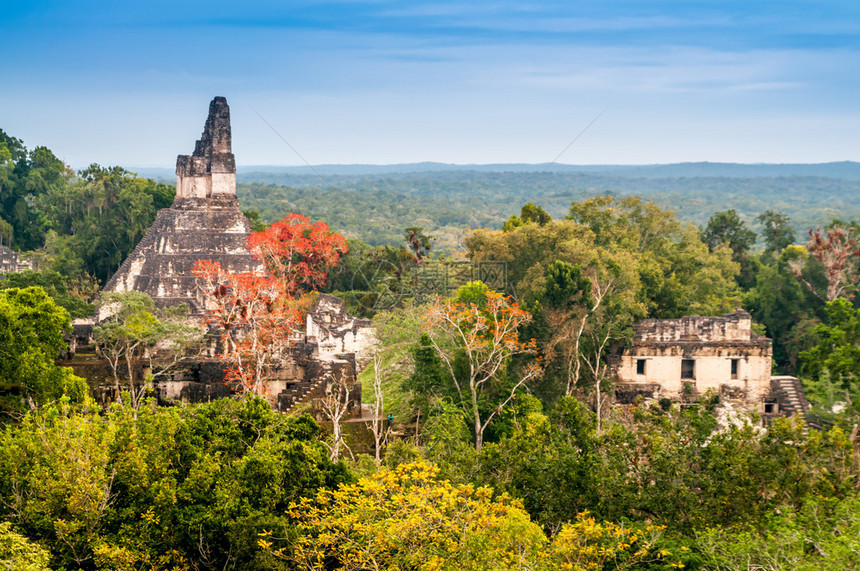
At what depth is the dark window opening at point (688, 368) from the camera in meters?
27.9

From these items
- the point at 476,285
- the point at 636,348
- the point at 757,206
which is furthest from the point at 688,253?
the point at 757,206

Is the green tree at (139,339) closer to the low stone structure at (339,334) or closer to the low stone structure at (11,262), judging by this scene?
the low stone structure at (339,334)

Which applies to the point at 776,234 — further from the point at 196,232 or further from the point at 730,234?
the point at 196,232

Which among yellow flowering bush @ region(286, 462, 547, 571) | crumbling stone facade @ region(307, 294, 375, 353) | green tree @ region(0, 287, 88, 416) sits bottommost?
yellow flowering bush @ region(286, 462, 547, 571)

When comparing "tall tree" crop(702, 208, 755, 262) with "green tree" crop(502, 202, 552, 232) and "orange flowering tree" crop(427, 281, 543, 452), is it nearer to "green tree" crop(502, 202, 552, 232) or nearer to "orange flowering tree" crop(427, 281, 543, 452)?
"green tree" crop(502, 202, 552, 232)

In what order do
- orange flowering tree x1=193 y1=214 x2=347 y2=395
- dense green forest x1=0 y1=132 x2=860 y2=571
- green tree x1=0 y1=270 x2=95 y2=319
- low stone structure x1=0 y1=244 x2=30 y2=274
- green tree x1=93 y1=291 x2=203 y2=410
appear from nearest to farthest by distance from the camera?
dense green forest x1=0 y1=132 x2=860 y2=571 → orange flowering tree x1=193 y1=214 x2=347 y2=395 → green tree x1=93 y1=291 x2=203 y2=410 → green tree x1=0 y1=270 x2=95 y2=319 → low stone structure x1=0 y1=244 x2=30 y2=274

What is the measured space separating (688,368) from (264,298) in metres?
12.6

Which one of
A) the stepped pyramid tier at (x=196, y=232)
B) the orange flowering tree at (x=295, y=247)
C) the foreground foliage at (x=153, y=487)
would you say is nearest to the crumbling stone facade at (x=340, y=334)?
the stepped pyramid tier at (x=196, y=232)

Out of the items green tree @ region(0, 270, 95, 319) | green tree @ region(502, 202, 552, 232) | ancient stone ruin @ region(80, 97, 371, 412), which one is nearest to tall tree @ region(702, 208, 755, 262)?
green tree @ region(502, 202, 552, 232)

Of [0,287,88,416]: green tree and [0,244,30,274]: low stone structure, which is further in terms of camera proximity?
[0,244,30,274]: low stone structure

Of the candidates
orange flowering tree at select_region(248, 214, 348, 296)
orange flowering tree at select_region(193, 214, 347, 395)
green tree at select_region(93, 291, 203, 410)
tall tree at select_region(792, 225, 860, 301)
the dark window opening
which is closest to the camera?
orange flowering tree at select_region(193, 214, 347, 395)

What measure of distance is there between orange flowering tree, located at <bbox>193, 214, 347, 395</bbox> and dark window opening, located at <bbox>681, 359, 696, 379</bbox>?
37.9 ft

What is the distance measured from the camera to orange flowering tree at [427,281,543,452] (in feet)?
72.5

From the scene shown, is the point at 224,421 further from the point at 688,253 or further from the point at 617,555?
the point at 688,253
